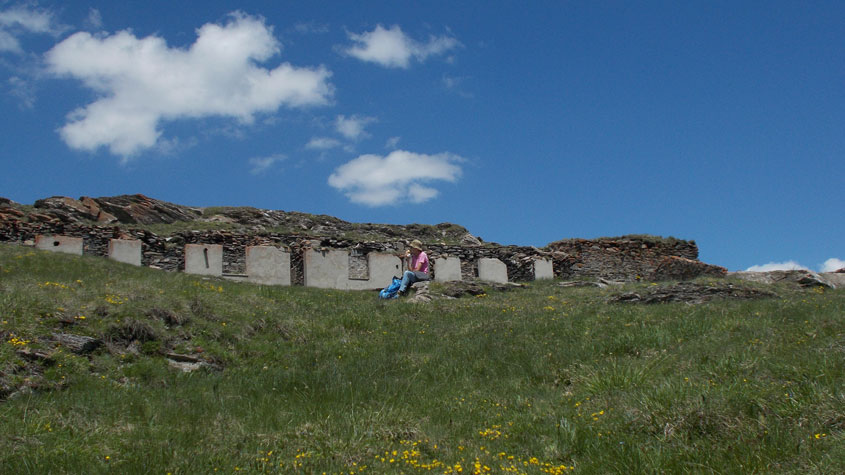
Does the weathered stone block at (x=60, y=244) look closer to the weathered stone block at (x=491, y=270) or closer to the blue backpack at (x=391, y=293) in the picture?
the blue backpack at (x=391, y=293)

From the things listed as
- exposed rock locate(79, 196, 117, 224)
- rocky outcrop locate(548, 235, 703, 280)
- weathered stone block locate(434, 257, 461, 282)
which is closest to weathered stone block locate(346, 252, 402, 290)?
weathered stone block locate(434, 257, 461, 282)

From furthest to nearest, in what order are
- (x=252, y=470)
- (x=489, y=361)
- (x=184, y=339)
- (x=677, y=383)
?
(x=184, y=339) → (x=489, y=361) → (x=677, y=383) → (x=252, y=470)

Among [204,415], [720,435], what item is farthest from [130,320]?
[720,435]

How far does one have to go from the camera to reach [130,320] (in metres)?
8.73

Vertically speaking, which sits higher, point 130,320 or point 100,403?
point 130,320

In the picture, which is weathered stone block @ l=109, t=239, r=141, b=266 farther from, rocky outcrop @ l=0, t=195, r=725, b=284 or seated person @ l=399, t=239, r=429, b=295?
seated person @ l=399, t=239, r=429, b=295

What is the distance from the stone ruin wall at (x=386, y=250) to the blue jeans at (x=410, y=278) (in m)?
4.17

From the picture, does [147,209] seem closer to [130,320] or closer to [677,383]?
[130,320]

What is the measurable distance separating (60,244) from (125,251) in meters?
1.62

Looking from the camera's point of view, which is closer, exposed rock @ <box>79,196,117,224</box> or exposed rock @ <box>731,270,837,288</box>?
exposed rock @ <box>731,270,837,288</box>

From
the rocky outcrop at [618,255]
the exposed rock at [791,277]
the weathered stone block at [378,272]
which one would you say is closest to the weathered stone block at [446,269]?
the weathered stone block at [378,272]

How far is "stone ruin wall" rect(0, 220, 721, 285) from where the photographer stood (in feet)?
59.3

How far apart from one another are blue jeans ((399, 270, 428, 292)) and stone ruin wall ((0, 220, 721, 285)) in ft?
13.7

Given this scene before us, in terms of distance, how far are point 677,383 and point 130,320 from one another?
23.1ft
